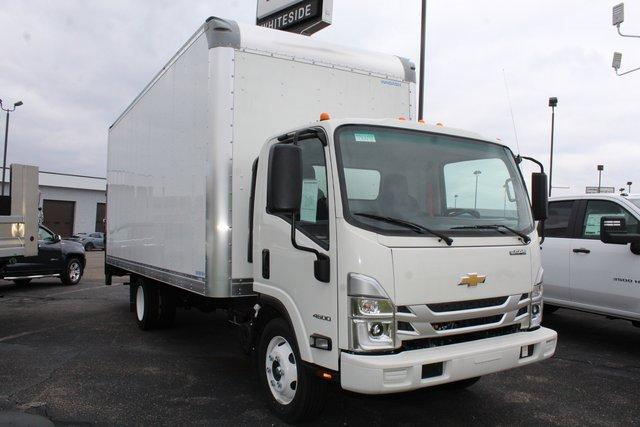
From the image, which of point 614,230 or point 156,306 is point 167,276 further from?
point 614,230

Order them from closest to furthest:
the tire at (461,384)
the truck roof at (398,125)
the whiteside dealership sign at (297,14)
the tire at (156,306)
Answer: the truck roof at (398,125), the tire at (461,384), the tire at (156,306), the whiteside dealership sign at (297,14)

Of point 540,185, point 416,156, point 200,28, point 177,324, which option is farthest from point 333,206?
point 177,324

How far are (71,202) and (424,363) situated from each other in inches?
1763

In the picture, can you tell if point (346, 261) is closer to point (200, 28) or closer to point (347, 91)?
point (347, 91)

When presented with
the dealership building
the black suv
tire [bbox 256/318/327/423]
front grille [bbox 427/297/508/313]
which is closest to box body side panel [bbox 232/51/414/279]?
tire [bbox 256/318/327/423]

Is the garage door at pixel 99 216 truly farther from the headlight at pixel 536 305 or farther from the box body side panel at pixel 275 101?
the headlight at pixel 536 305

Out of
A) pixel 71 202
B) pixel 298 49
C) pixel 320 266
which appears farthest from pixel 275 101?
pixel 71 202

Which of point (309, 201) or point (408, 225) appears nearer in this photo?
point (408, 225)

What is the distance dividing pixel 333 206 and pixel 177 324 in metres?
5.29

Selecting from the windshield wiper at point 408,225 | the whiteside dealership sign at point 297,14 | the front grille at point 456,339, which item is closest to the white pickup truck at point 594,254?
the front grille at point 456,339

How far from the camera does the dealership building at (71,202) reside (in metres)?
41.1

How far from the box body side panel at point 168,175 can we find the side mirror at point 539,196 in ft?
9.36

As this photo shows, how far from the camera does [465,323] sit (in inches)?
142

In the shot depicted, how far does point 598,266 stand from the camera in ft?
21.2
